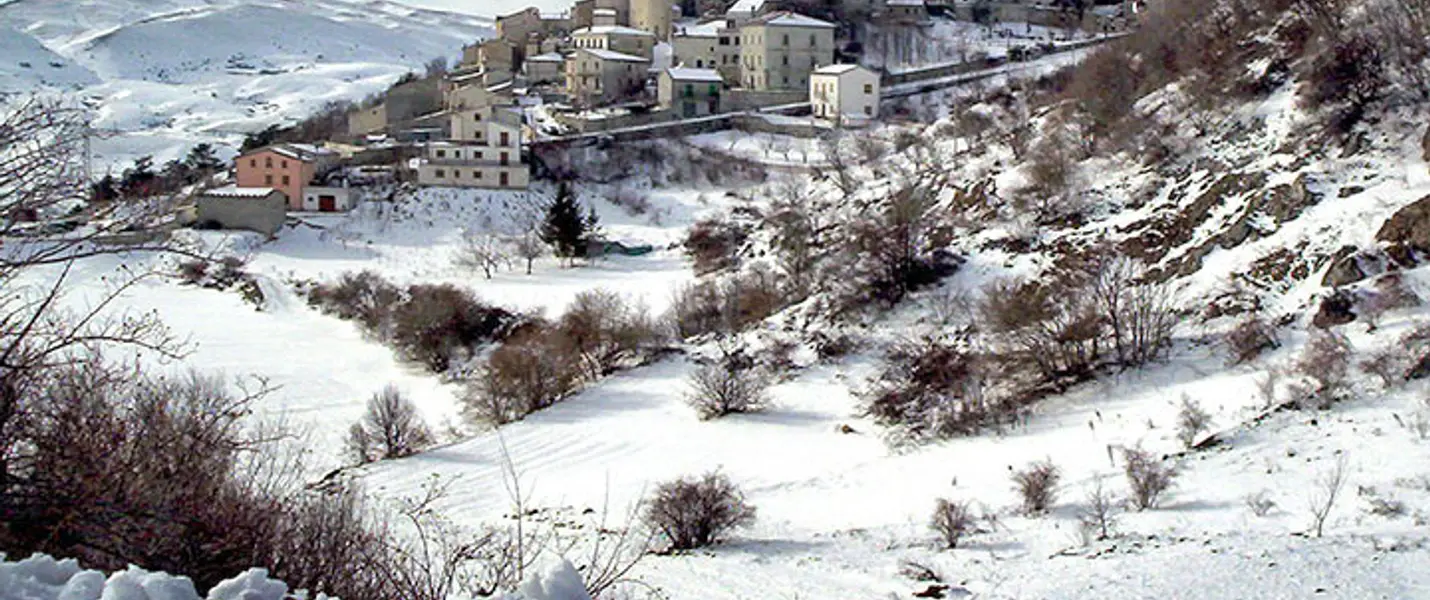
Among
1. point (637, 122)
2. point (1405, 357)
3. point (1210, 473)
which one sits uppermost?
point (637, 122)

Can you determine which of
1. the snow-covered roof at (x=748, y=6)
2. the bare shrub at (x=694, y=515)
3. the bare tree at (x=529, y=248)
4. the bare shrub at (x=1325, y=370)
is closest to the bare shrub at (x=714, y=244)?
the bare tree at (x=529, y=248)

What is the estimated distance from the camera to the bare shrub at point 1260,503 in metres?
12.0

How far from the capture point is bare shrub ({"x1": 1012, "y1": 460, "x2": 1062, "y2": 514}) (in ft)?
44.8

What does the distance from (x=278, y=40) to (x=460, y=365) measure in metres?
133

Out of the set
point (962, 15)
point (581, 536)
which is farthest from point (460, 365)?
point (962, 15)

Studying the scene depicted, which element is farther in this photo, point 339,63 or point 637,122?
point 339,63

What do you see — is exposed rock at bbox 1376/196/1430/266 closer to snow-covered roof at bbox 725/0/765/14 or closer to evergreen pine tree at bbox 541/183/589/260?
evergreen pine tree at bbox 541/183/589/260

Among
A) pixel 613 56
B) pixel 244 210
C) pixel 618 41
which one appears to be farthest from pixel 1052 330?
pixel 618 41

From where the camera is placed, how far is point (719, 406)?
20.5m

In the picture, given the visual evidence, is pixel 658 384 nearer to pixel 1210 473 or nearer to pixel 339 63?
pixel 1210 473

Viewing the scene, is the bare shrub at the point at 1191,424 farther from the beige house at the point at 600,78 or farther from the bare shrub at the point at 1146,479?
the beige house at the point at 600,78

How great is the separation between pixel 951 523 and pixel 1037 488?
148 centimetres

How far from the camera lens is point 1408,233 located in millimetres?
18031

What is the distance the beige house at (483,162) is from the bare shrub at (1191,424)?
1232 inches
